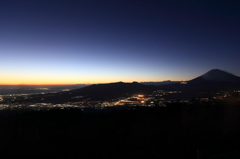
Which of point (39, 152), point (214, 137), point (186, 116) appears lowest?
point (39, 152)

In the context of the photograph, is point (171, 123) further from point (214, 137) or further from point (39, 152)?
point (39, 152)

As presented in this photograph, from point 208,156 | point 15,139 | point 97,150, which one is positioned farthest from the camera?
point 15,139

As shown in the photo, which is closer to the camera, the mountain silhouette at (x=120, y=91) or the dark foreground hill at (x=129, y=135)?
the dark foreground hill at (x=129, y=135)

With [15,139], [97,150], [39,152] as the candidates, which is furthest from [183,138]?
[15,139]

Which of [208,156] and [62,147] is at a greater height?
[208,156]

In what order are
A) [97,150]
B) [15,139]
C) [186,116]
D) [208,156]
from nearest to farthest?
[208,156]
[97,150]
[15,139]
[186,116]

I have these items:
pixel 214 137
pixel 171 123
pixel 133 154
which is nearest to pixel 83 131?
pixel 133 154

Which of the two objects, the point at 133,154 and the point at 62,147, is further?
the point at 62,147

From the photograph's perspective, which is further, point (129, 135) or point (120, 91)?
point (120, 91)

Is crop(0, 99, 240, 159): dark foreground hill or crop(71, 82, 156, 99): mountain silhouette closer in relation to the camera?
crop(0, 99, 240, 159): dark foreground hill
